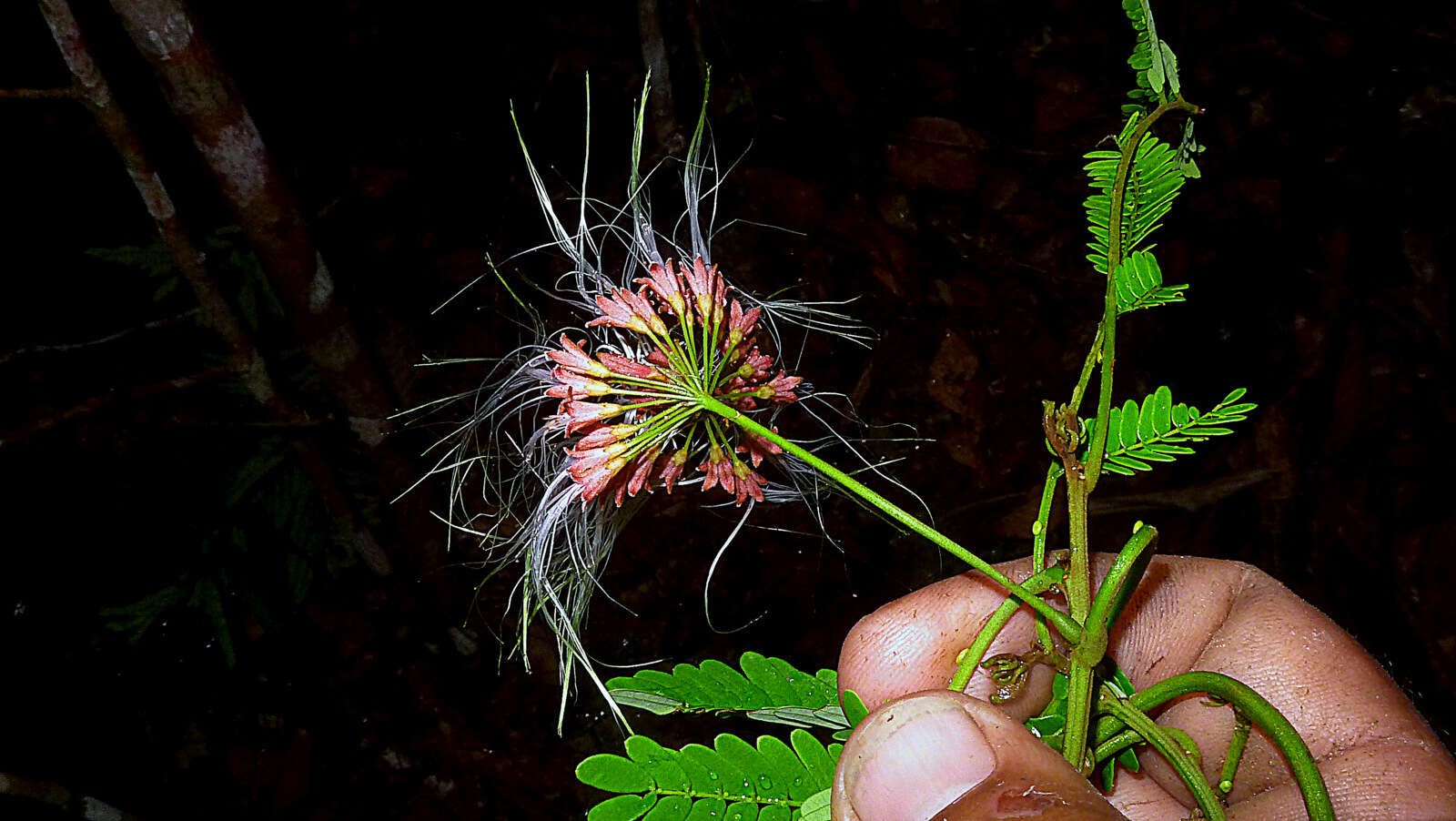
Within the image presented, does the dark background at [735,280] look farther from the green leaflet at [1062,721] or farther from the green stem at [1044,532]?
the green stem at [1044,532]

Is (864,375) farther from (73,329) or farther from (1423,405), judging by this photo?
(73,329)

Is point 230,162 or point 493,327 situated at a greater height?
point 230,162

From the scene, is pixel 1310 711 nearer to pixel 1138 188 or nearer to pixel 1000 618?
pixel 1000 618

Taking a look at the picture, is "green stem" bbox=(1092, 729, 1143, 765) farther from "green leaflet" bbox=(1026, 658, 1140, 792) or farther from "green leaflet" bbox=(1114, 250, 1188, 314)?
"green leaflet" bbox=(1114, 250, 1188, 314)

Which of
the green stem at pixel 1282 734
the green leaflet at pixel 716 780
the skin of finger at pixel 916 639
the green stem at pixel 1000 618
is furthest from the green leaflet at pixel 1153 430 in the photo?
the green leaflet at pixel 716 780

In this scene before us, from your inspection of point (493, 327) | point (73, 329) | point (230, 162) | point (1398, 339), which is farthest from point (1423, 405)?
point (73, 329)

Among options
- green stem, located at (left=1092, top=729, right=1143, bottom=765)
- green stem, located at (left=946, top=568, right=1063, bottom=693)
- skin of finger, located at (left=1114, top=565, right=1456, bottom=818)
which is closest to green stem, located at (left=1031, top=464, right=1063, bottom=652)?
green stem, located at (left=946, top=568, right=1063, bottom=693)
